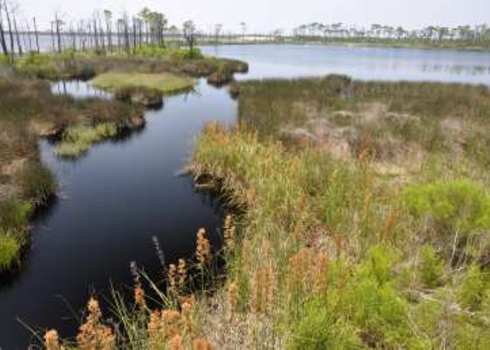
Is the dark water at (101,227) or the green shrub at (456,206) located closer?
the green shrub at (456,206)

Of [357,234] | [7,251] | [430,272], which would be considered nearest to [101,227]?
[7,251]

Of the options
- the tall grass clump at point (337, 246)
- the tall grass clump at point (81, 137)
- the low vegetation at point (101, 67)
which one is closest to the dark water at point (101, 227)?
the tall grass clump at point (81, 137)

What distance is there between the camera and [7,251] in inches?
255

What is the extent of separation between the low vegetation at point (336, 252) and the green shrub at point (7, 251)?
2.44 meters

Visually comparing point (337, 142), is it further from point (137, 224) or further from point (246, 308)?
point (246, 308)

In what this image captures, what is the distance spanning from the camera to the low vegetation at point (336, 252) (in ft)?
11.6

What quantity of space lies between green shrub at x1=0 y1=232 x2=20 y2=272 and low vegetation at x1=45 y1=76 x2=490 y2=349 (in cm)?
244

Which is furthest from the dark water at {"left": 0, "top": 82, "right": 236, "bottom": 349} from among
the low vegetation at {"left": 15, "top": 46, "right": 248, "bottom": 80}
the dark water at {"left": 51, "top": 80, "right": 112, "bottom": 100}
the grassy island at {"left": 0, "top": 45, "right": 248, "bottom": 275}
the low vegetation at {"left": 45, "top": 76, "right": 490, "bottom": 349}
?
the low vegetation at {"left": 15, "top": 46, "right": 248, "bottom": 80}

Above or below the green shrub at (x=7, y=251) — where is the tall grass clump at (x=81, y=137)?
above

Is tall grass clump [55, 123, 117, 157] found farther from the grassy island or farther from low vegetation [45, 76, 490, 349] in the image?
low vegetation [45, 76, 490, 349]

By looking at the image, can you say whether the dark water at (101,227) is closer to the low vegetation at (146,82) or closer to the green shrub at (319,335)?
the green shrub at (319,335)

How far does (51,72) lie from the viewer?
3198 centimetres

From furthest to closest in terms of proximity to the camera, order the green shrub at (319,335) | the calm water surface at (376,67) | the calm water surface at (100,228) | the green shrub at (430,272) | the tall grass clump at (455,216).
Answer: the calm water surface at (376,67) → the calm water surface at (100,228) → the tall grass clump at (455,216) → the green shrub at (430,272) → the green shrub at (319,335)

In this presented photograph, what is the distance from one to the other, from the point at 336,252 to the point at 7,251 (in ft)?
18.9
